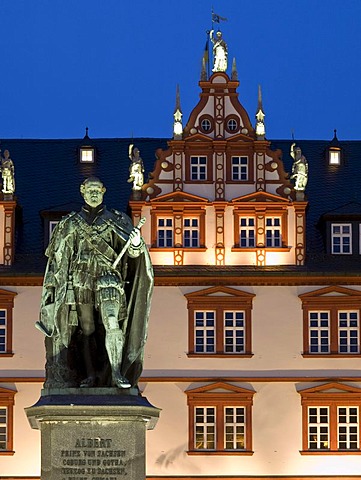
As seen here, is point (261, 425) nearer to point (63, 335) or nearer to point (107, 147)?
point (107, 147)

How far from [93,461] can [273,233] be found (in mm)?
30142

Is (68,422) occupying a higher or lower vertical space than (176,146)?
lower

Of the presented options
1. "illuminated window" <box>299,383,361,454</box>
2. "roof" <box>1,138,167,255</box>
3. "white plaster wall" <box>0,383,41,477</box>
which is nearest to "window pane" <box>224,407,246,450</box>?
"illuminated window" <box>299,383,361,454</box>

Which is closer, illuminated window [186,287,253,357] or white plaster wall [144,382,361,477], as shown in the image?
white plaster wall [144,382,361,477]

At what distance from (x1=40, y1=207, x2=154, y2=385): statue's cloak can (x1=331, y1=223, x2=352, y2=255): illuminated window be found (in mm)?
30326

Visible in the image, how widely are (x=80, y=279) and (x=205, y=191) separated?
2907 centimetres

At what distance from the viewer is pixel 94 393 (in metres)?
18.7

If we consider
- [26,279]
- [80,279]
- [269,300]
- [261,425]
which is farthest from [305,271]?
[80,279]

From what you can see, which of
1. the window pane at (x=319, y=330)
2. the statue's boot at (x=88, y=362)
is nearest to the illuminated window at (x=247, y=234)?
the window pane at (x=319, y=330)

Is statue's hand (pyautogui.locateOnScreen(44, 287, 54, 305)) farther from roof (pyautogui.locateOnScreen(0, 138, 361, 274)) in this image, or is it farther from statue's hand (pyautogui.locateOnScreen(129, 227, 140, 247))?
roof (pyautogui.locateOnScreen(0, 138, 361, 274))

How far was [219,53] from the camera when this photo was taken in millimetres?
48656

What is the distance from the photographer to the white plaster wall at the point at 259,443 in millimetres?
47250

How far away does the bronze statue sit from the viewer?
752 inches

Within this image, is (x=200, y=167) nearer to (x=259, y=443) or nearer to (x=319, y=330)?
(x=319, y=330)
